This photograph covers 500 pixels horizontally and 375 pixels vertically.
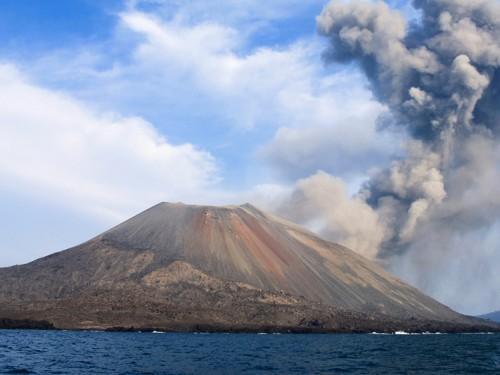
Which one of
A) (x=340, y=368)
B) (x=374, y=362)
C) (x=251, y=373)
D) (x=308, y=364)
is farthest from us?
(x=374, y=362)

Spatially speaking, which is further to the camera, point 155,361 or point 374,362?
point 374,362

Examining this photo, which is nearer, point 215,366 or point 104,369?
point 104,369

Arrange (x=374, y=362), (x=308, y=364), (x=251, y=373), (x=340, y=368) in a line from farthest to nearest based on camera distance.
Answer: (x=374, y=362), (x=308, y=364), (x=340, y=368), (x=251, y=373)

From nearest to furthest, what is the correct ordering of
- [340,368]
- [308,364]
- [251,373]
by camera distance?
1. [251,373]
2. [340,368]
3. [308,364]

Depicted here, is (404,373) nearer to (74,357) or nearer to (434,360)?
(434,360)

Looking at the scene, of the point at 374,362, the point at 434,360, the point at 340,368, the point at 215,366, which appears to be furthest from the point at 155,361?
the point at 434,360

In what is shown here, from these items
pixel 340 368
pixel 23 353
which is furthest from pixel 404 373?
pixel 23 353

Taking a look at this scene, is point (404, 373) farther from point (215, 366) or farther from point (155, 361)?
point (155, 361)

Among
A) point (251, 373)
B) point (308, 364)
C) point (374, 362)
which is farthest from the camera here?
point (374, 362)
